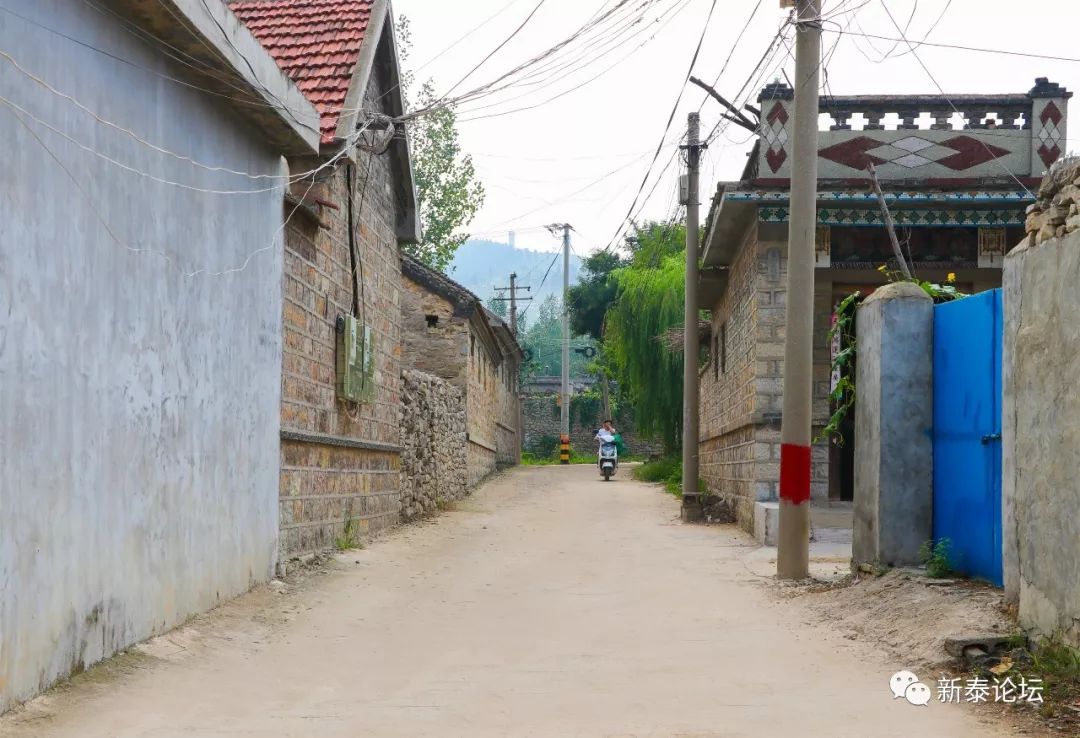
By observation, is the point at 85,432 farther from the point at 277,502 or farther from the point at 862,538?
the point at 862,538

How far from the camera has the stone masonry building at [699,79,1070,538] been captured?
41.9ft

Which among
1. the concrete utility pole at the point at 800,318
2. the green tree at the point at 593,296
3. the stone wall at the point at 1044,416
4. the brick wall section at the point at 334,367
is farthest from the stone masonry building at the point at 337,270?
the green tree at the point at 593,296

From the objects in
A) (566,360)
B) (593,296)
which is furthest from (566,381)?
(593,296)

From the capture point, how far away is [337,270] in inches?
458

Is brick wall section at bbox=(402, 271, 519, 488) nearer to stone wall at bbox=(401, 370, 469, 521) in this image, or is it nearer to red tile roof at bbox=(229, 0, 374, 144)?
stone wall at bbox=(401, 370, 469, 521)

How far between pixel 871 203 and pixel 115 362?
9.38 metres

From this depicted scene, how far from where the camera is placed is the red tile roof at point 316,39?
10875 mm

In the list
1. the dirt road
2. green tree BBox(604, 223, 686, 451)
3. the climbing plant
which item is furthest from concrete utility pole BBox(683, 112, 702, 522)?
green tree BBox(604, 223, 686, 451)

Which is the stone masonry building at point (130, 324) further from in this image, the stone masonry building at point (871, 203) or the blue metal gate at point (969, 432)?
the stone masonry building at point (871, 203)

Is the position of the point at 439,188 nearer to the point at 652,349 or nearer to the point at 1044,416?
the point at 652,349

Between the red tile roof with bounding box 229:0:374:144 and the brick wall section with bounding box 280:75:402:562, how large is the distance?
830mm

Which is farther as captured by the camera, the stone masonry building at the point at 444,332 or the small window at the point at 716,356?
the stone masonry building at the point at 444,332

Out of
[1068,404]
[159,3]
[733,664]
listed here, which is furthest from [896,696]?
[159,3]

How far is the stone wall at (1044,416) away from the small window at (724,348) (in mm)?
11314
